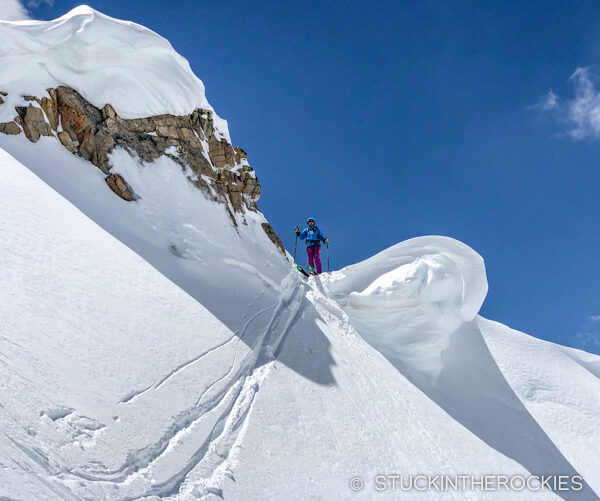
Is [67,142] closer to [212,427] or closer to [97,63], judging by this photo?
[97,63]

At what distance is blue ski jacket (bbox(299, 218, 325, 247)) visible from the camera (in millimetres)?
15289

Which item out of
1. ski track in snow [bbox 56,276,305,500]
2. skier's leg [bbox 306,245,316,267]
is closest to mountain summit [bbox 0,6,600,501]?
ski track in snow [bbox 56,276,305,500]

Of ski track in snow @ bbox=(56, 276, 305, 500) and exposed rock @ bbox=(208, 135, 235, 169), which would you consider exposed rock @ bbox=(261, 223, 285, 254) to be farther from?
ski track in snow @ bbox=(56, 276, 305, 500)

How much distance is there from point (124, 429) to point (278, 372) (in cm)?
263

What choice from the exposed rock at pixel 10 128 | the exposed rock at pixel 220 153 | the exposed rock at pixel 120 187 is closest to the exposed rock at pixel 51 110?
the exposed rock at pixel 10 128

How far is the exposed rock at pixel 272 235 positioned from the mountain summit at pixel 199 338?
0.29 feet

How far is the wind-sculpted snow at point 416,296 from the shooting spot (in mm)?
10234

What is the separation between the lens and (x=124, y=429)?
181 inches

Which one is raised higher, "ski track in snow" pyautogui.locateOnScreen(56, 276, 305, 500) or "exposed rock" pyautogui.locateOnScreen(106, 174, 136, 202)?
"exposed rock" pyautogui.locateOnScreen(106, 174, 136, 202)

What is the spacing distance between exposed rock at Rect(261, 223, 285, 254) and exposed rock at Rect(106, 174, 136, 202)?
4.47 metres

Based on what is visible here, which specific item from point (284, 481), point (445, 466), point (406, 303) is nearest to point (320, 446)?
point (284, 481)

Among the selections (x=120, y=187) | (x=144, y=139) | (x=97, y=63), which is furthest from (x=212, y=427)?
(x=97, y=63)

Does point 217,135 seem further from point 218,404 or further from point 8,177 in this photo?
point 218,404

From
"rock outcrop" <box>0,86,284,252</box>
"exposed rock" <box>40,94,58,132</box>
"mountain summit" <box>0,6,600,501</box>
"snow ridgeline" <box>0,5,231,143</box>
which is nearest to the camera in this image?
"mountain summit" <box>0,6,600,501</box>
